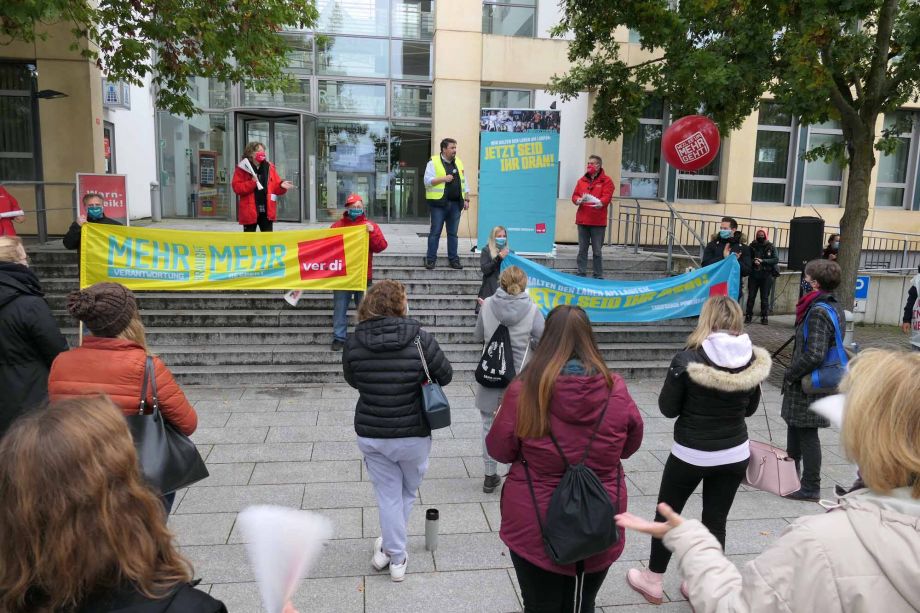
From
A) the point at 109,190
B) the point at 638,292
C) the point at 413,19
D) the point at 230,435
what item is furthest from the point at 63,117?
the point at 638,292

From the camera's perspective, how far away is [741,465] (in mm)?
3953

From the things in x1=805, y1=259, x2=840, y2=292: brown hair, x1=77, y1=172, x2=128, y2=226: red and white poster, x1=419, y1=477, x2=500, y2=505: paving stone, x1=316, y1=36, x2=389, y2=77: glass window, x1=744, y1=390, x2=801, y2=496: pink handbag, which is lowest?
x1=419, y1=477, x2=500, y2=505: paving stone

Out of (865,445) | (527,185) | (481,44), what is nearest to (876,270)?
(527,185)

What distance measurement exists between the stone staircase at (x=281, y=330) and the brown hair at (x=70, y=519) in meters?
7.20

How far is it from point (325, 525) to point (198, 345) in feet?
26.6

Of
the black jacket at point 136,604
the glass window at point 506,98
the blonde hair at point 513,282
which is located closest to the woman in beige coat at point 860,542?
the black jacket at point 136,604

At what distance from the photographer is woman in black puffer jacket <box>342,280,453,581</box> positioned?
4.02m

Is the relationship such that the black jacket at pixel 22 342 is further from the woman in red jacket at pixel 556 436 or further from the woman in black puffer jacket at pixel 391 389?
the woman in red jacket at pixel 556 436

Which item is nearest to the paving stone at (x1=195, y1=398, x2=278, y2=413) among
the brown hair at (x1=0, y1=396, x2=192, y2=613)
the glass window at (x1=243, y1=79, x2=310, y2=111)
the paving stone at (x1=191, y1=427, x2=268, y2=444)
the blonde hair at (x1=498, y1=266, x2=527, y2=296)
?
the paving stone at (x1=191, y1=427, x2=268, y2=444)

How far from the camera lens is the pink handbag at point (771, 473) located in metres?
4.03

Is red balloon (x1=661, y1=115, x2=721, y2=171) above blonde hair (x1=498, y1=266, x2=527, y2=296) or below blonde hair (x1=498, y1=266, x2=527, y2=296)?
above

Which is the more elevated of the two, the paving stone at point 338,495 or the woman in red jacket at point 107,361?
the woman in red jacket at point 107,361

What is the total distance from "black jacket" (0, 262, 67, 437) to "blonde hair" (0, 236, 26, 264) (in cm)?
8

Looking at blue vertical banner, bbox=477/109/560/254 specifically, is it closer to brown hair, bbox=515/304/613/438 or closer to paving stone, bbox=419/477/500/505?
paving stone, bbox=419/477/500/505
